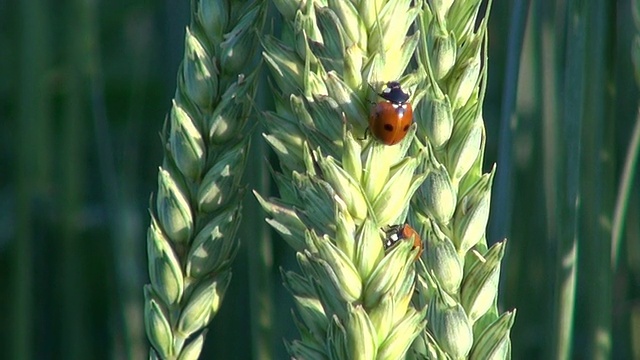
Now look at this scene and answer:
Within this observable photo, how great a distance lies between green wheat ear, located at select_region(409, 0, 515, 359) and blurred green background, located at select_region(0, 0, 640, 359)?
0.20 m

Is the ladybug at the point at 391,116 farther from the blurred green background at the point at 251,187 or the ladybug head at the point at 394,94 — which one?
the blurred green background at the point at 251,187

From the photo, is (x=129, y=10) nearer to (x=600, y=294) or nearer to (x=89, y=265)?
(x=89, y=265)

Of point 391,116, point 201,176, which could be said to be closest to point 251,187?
point 201,176

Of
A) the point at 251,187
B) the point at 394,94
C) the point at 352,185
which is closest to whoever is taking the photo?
the point at 352,185

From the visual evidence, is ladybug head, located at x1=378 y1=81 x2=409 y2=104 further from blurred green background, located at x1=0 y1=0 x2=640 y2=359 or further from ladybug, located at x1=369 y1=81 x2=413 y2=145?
blurred green background, located at x1=0 y1=0 x2=640 y2=359

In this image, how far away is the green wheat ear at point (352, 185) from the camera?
582mm

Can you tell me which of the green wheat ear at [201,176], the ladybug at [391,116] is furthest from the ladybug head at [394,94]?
the green wheat ear at [201,176]

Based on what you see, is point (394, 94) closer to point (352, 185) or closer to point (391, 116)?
point (391, 116)

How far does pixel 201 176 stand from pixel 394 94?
18 centimetres

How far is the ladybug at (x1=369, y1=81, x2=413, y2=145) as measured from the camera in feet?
1.99

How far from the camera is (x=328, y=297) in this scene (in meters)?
0.60

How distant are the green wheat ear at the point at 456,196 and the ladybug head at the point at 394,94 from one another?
2cm

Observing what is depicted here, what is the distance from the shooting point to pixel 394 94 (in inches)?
27.0

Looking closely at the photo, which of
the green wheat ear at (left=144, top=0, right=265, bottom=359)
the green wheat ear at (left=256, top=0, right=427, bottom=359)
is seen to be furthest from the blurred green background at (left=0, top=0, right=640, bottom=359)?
the green wheat ear at (left=256, top=0, right=427, bottom=359)
